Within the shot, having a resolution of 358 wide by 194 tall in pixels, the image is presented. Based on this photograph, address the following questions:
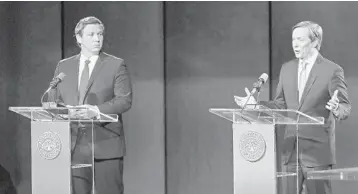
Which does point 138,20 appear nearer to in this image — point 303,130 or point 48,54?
point 48,54

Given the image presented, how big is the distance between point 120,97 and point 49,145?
68 centimetres

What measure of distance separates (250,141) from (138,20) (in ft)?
9.05

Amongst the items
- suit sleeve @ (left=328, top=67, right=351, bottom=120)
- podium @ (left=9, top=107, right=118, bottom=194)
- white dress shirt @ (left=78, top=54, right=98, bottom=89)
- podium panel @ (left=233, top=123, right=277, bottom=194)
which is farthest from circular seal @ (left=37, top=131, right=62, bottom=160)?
suit sleeve @ (left=328, top=67, right=351, bottom=120)

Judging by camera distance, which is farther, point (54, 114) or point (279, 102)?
point (279, 102)

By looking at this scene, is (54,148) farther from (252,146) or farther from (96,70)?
(252,146)

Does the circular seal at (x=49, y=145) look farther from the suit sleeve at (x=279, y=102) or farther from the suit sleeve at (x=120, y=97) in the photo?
the suit sleeve at (x=279, y=102)

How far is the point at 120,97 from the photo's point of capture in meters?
4.63

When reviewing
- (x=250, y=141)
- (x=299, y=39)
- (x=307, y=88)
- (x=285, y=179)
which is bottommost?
(x=285, y=179)

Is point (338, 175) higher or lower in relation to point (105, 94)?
lower

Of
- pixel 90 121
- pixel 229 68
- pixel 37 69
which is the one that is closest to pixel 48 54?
pixel 37 69

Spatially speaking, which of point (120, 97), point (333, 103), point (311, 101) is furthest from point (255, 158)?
point (120, 97)

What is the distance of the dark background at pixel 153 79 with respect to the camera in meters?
6.18

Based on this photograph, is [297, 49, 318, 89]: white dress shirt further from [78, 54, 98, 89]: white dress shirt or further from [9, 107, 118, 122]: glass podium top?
[78, 54, 98, 89]: white dress shirt

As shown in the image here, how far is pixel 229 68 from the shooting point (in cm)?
612
